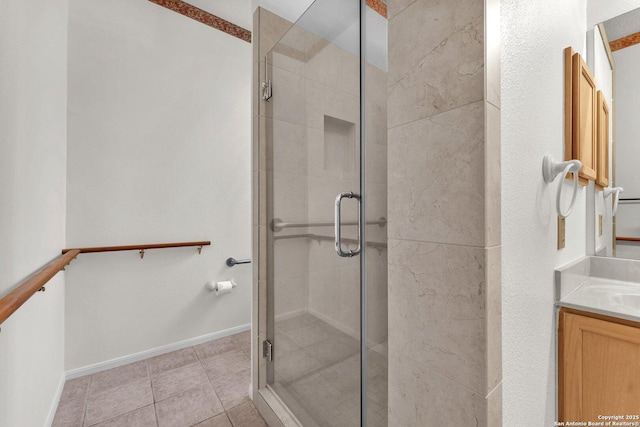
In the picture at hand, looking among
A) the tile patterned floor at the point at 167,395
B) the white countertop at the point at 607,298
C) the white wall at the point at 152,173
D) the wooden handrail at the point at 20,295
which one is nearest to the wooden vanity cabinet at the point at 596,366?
the white countertop at the point at 607,298

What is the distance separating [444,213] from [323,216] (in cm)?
63

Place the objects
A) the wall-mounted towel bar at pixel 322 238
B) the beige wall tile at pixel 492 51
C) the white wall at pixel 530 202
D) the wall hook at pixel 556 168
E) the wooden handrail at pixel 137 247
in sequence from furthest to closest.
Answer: the wooden handrail at pixel 137 247 < the wall-mounted towel bar at pixel 322 238 < the wall hook at pixel 556 168 < the white wall at pixel 530 202 < the beige wall tile at pixel 492 51

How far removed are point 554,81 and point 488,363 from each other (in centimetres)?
105

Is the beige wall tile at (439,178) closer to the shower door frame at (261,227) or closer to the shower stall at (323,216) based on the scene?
the shower stall at (323,216)

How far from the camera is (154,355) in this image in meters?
2.17

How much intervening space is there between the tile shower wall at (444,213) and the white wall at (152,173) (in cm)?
199

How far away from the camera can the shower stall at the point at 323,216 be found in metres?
1.11

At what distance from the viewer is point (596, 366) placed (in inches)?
38.4

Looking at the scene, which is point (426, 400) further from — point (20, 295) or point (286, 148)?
point (20, 295)

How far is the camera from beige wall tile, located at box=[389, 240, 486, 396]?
0.64 meters

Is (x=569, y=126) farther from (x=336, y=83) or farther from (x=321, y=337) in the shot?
(x=321, y=337)

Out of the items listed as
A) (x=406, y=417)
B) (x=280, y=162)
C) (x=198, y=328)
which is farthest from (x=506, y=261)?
(x=198, y=328)

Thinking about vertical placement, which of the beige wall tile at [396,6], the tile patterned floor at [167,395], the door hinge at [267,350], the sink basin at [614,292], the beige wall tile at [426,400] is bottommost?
the tile patterned floor at [167,395]

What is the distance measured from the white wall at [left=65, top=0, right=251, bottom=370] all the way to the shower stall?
1.03m
